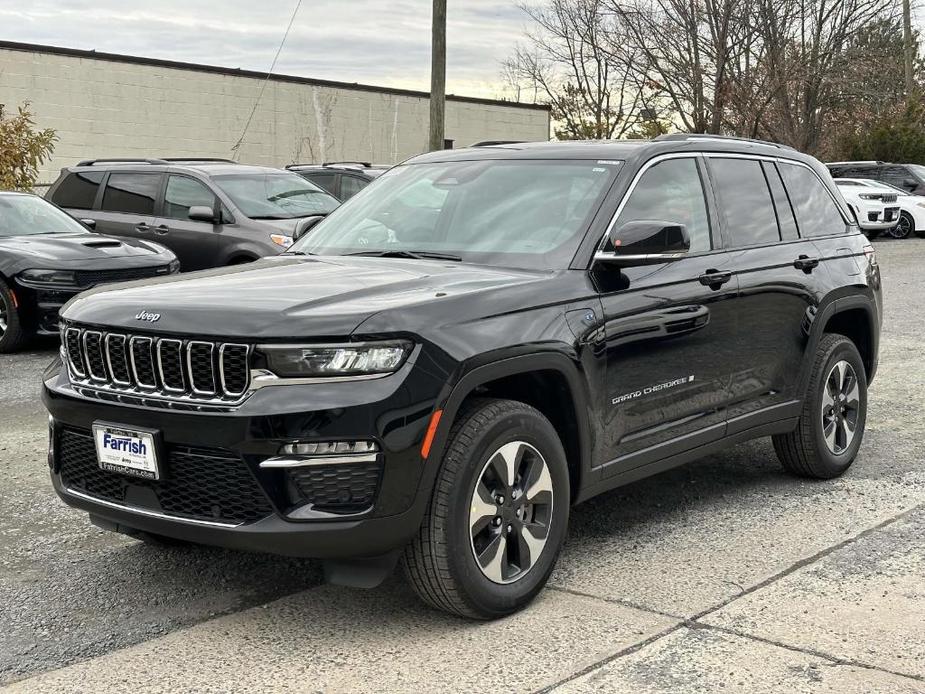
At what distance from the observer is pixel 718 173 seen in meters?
5.75

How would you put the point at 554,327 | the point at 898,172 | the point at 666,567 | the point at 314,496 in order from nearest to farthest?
the point at 314,496
the point at 554,327
the point at 666,567
the point at 898,172

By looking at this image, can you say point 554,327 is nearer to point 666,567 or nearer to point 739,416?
point 666,567

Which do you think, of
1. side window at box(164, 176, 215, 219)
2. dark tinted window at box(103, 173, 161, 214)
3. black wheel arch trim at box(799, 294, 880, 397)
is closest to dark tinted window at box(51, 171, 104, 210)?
dark tinted window at box(103, 173, 161, 214)

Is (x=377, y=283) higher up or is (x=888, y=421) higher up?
(x=377, y=283)

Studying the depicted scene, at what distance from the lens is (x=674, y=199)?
542 cm

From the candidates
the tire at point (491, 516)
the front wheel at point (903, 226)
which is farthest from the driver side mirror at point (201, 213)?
the front wheel at point (903, 226)

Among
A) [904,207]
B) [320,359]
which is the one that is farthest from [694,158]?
[904,207]

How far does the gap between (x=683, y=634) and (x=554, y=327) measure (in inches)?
46.7

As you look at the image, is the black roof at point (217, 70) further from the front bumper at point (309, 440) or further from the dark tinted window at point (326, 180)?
the front bumper at point (309, 440)

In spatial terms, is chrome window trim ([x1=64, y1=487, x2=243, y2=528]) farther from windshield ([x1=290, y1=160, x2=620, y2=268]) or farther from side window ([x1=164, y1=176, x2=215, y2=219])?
side window ([x1=164, y1=176, x2=215, y2=219])

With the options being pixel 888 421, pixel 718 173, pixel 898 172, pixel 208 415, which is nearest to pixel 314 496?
pixel 208 415

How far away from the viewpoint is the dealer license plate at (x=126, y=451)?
4000 mm

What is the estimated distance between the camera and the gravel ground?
3.77 m

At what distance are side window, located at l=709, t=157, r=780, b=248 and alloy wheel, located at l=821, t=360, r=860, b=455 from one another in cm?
84
